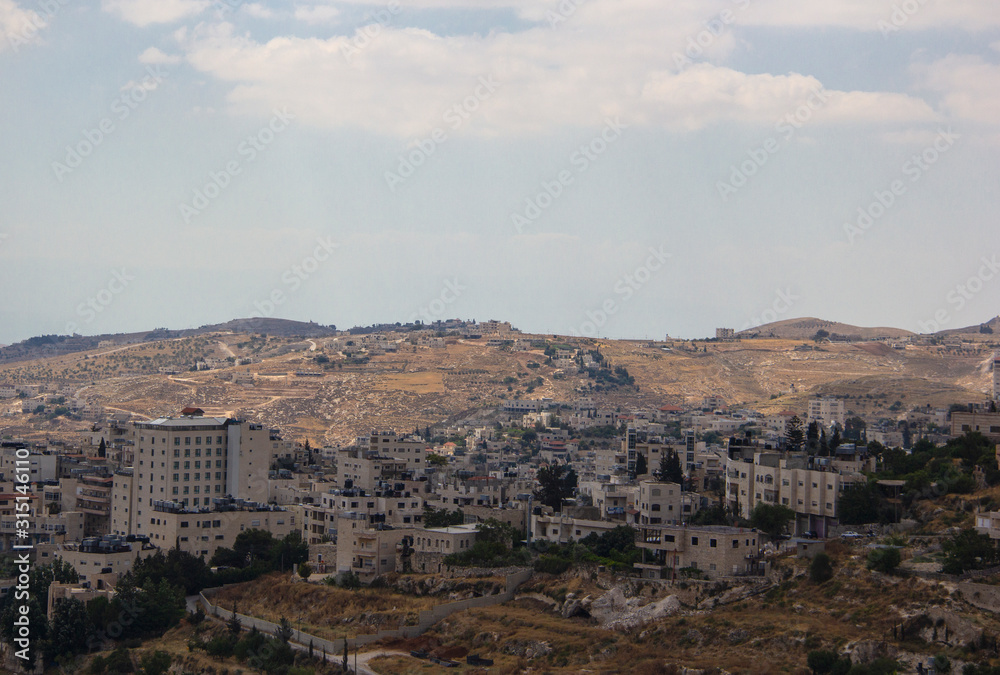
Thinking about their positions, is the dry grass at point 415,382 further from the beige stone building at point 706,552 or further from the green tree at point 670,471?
the beige stone building at point 706,552

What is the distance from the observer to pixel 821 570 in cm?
4341

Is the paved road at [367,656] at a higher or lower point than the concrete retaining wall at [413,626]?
lower

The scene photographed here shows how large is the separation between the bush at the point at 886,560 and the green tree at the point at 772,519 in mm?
7849

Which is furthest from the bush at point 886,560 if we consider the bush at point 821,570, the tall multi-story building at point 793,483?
the tall multi-story building at point 793,483

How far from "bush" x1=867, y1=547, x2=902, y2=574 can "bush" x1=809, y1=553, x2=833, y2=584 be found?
1415 mm

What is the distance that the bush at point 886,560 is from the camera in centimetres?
4219

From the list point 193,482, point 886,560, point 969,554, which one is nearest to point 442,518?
point 193,482

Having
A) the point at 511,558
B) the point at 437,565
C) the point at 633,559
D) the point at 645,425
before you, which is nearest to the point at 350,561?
the point at 437,565

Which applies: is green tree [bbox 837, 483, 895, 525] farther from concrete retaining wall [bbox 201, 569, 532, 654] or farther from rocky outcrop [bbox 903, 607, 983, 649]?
concrete retaining wall [bbox 201, 569, 532, 654]

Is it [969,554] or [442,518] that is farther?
[442,518]

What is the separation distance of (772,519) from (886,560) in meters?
8.98

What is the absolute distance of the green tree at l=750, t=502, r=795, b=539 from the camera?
51.0 metres

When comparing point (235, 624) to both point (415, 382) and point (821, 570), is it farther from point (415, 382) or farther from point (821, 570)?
point (415, 382)

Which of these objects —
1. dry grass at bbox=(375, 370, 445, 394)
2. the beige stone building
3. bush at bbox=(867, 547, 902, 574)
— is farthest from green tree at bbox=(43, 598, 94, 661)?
dry grass at bbox=(375, 370, 445, 394)
